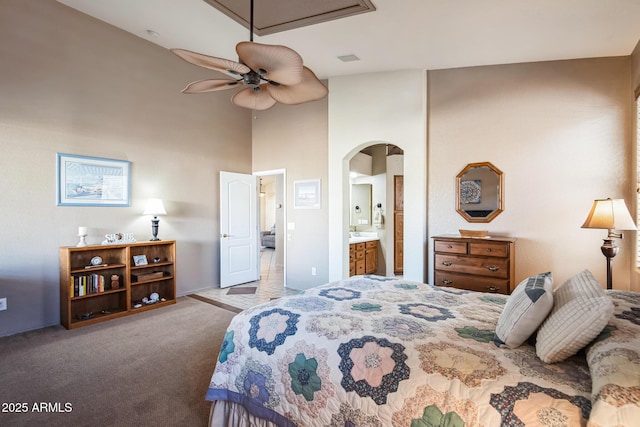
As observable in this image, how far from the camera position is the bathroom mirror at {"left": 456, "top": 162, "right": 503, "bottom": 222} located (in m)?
3.93

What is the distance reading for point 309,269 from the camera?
5387 mm

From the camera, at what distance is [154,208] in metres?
4.42

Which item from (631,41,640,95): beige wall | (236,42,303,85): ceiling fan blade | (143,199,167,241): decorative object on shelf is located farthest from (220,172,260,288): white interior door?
(631,41,640,95): beige wall

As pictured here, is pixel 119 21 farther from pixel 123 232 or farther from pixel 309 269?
pixel 309 269

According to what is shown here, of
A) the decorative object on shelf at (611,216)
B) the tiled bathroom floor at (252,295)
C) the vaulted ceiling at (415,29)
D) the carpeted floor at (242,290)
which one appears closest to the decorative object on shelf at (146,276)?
the tiled bathroom floor at (252,295)

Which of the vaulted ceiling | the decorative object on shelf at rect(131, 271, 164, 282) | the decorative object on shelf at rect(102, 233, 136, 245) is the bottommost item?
the decorative object on shelf at rect(131, 271, 164, 282)

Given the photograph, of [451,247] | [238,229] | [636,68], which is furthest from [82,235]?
[636,68]

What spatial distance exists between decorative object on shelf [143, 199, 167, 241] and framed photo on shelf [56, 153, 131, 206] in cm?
27

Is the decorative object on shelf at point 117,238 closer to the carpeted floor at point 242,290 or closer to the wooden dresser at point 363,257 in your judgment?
the carpeted floor at point 242,290

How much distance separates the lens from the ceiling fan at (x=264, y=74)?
6.44 feet

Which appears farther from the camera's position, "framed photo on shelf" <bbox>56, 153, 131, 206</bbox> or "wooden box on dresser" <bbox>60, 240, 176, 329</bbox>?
"framed photo on shelf" <bbox>56, 153, 131, 206</bbox>

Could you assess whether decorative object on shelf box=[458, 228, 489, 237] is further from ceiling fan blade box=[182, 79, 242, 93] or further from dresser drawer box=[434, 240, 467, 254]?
ceiling fan blade box=[182, 79, 242, 93]

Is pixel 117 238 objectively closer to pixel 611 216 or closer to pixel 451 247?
pixel 451 247

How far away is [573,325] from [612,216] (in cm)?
230
